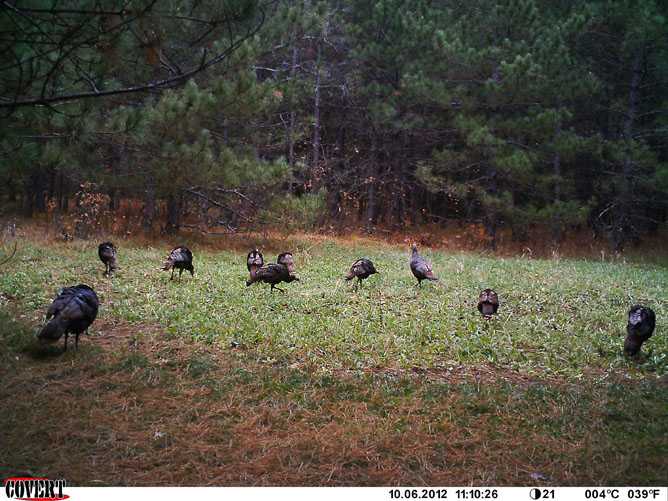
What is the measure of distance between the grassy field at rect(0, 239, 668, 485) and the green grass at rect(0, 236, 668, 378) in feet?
0.14

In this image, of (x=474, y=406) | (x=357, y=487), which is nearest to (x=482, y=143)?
(x=474, y=406)

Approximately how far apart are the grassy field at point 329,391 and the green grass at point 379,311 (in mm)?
42

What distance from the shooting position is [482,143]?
18203 millimetres

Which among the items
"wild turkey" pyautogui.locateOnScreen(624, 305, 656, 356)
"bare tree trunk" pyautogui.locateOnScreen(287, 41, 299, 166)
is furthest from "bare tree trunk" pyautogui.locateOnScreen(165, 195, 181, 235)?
"wild turkey" pyautogui.locateOnScreen(624, 305, 656, 356)

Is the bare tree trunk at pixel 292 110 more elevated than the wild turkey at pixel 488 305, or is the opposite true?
the bare tree trunk at pixel 292 110

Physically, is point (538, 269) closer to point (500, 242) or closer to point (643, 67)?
point (500, 242)

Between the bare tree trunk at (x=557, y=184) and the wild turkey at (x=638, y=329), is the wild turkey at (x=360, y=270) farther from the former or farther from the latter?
the bare tree trunk at (x=557, y=184)

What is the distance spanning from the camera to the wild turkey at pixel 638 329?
19.9 feet

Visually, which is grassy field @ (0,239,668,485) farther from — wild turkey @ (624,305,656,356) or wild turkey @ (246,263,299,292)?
wild turkey @ (246,263,299,292)

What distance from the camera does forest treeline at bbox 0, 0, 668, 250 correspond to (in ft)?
45.7

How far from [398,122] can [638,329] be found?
15.2 metres

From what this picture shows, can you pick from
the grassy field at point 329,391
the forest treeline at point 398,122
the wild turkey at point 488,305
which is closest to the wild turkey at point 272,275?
the grassy field at point 329,391

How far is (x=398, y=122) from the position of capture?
20.2m

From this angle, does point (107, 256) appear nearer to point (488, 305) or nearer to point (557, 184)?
point (488, 305)
